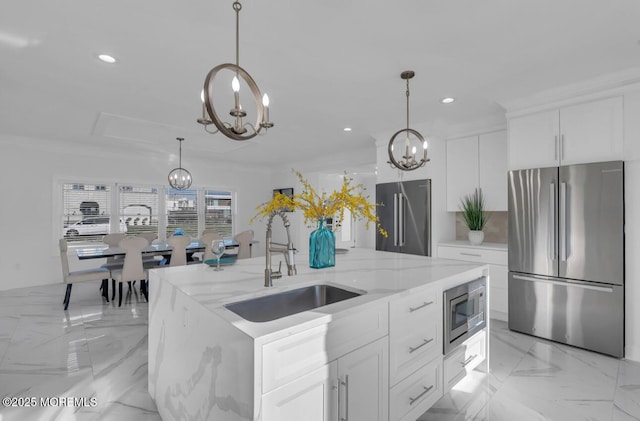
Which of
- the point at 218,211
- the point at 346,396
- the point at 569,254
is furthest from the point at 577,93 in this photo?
the point at 218,211

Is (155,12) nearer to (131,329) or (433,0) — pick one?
(433,0)

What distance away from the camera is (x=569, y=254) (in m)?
2.96

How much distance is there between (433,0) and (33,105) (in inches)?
168

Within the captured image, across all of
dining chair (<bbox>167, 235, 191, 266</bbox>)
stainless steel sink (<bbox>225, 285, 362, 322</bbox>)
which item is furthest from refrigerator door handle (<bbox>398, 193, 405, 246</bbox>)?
dining chair (<bbox>167, 235, 191, 266</bbox>)

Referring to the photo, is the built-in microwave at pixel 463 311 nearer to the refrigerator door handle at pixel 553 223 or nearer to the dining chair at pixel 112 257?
the refrigerator door handle at pixel 553 223

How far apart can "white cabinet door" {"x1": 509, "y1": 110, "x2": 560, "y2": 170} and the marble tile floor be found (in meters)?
1.79

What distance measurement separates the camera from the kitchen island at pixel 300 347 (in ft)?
3.69

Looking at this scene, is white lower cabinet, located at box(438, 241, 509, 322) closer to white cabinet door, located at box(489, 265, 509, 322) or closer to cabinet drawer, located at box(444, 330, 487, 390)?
white cabinet door, located at box(489, 265, 509, 322)

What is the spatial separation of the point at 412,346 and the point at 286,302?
71 cm

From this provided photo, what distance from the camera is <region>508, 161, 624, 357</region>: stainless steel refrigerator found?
8.99 feet

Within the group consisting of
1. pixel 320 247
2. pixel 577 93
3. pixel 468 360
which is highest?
pixel 577 93

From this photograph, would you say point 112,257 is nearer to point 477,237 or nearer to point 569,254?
point 477,237

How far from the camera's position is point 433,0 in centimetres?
179

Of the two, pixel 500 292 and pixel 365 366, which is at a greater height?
pixel 365 366
